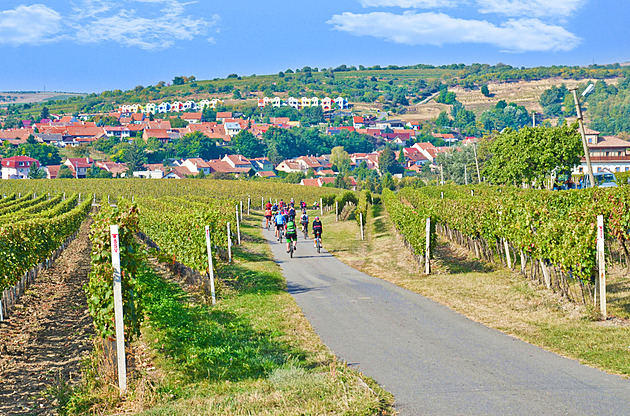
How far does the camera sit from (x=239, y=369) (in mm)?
10195

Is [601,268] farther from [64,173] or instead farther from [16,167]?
[16,167]

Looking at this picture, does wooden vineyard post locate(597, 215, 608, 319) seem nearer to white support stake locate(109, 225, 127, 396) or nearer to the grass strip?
the grass strip

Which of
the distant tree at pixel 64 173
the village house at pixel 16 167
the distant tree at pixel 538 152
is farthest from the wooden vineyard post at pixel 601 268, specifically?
the village house at pixel 16 167

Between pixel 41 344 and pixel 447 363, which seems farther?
pixel 41 344

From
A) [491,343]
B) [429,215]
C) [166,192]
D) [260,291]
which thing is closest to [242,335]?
[491,343]

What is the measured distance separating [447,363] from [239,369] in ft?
→ 10.4

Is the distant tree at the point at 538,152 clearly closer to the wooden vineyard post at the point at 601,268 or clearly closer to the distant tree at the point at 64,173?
the wooden vineyard post at the point at 601,268

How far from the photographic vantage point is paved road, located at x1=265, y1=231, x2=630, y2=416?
8047 mm

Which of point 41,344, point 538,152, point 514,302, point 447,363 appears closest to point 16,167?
point 538,152

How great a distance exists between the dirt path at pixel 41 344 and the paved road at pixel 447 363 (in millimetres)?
4540

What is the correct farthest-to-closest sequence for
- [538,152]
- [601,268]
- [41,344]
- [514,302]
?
[538,152]
[514,302]
[601,268]
[41,344]

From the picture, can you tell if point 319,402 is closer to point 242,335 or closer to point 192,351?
point 192,351

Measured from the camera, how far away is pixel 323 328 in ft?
43.8

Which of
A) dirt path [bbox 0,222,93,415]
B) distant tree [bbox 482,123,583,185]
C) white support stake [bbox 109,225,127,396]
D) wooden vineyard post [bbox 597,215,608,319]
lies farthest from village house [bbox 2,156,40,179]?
white support stake [bbox 109,225,127,396]
